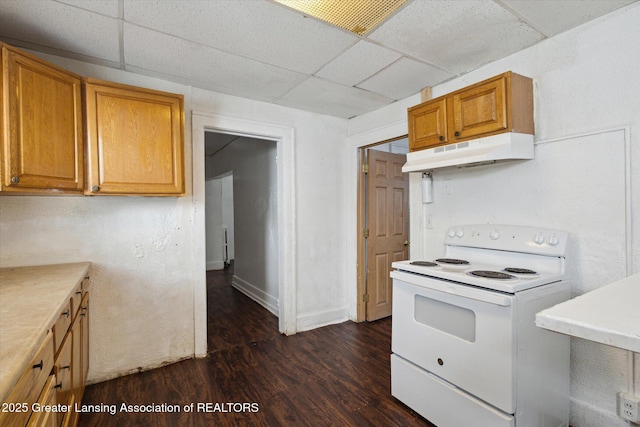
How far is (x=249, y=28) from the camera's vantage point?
1762 mm

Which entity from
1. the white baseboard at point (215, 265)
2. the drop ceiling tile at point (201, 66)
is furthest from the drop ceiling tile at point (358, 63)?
the white baseboard at point (215, 265)

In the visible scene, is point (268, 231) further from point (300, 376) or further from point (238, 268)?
point (300, 376)

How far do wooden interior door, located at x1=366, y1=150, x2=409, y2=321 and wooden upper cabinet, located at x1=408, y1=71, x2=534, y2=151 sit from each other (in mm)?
1257

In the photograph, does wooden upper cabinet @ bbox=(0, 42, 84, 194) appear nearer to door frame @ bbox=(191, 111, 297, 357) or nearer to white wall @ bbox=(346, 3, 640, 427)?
door frame @ bbox=(191, 111, 297, 357)

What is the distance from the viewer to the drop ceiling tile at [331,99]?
103 inches

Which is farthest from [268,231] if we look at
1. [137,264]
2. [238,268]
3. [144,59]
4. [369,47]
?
[369,47]

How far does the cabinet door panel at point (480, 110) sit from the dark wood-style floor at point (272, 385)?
184 centimetres

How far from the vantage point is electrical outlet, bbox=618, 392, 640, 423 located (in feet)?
5.13

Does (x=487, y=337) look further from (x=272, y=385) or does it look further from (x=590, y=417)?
(x=272, y=385)

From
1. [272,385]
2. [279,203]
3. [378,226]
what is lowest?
[272,385]

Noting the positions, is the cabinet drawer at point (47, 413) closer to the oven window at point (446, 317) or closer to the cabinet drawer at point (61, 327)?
the cabinet drawer at point (61, 327)

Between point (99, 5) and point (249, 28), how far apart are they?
743 mm

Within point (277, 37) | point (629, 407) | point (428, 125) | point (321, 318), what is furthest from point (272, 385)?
point (277, 37)

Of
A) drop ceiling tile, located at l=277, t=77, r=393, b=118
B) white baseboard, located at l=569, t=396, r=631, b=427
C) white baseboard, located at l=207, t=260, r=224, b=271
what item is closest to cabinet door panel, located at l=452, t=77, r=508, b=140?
drop ceiling tile, located at l=277, t=77, r=393, b=118
